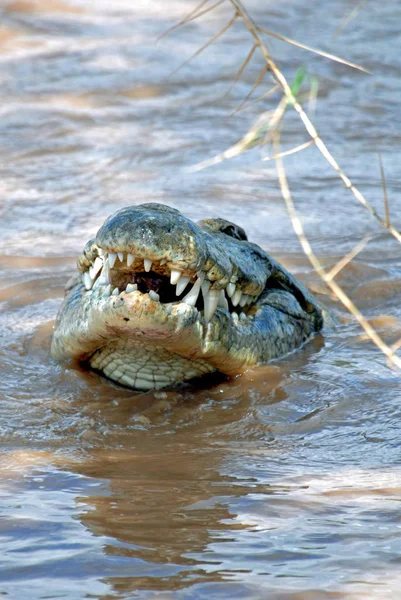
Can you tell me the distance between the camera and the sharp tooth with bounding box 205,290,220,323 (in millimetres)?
3783

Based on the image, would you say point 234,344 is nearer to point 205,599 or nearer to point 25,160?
point 205,599

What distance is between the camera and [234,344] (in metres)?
4.04

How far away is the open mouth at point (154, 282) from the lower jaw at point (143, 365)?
244 millimetres

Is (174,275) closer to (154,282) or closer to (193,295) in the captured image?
(193,295)

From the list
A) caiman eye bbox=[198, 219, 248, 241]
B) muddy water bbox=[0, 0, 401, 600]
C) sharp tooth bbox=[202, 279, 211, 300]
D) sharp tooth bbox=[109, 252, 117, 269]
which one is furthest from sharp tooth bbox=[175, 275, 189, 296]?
caiman eye bbox=[198, 219, 248, 241]

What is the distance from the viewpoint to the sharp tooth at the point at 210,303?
3.78m

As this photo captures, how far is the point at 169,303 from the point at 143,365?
0.52m

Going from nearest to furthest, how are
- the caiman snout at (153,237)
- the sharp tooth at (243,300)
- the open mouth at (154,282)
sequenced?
the caiman snout at (153,237) < the open mouth at (154,282) < the sharp tooth at (243,300)

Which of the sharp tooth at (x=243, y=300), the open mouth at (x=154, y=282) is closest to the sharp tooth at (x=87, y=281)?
the open mouth at (x=154, y=282)

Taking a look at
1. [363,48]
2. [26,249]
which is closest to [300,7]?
[363,48]

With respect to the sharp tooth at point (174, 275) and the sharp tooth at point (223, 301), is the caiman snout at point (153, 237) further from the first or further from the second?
the sharp tooth at point (223, 301)

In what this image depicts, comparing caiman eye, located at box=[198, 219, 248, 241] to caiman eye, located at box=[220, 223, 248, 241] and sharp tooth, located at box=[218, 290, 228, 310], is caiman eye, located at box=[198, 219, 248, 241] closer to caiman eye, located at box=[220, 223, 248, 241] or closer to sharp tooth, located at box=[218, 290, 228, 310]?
caiman eye, located at box=[220, 223, 248, 241]

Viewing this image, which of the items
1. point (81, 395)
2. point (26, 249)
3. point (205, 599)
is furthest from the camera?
point (26, 249)

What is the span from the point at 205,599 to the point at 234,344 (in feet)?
5.88
